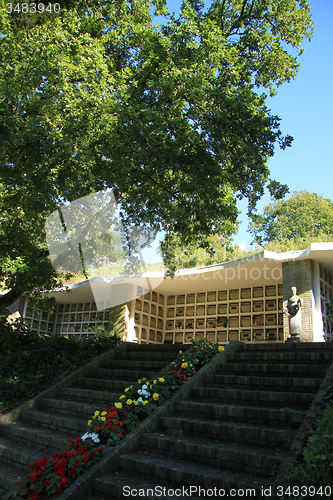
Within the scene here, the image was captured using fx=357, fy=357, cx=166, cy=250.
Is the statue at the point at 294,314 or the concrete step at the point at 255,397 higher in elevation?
the statue at the point at 294,314

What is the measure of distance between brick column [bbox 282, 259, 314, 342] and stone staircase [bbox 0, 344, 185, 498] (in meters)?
4.09

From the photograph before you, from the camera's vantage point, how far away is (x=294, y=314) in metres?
8.70

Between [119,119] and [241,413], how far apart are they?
4369mm

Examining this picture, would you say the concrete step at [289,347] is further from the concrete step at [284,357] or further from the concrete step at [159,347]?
the concrete step at [159,347]

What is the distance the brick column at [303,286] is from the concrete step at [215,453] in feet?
20.4

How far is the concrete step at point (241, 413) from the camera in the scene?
340cm

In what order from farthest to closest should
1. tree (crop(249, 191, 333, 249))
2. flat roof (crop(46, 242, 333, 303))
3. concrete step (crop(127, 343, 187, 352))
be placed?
tree (crop(249, 191, 333, 249))
flat roof (crop(46, 242, 333, 303))
concrete step (crop(127, 343, 187, 352))

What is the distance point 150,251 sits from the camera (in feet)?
30.1

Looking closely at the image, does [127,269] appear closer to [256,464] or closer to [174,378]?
[174,378]

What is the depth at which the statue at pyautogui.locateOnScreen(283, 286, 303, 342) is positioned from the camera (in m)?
8.62

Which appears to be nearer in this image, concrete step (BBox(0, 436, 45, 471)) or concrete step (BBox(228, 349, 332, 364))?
concrete step (BBox(0, 436, 45, 471))

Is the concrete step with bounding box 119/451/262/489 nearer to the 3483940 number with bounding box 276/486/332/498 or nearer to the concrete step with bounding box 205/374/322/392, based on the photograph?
the 3483940 number with bounding box 276/486/332/498

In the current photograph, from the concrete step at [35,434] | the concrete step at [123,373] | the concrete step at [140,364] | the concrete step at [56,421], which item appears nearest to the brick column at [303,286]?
the concrete step at [140,364]

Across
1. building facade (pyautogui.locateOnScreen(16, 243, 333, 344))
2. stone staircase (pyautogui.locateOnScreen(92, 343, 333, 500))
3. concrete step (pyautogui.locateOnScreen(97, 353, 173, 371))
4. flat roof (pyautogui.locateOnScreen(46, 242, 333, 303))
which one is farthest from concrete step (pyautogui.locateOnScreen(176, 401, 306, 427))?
building facade (pyautogui.locateOnScreen(16, 243, 333, 344))
